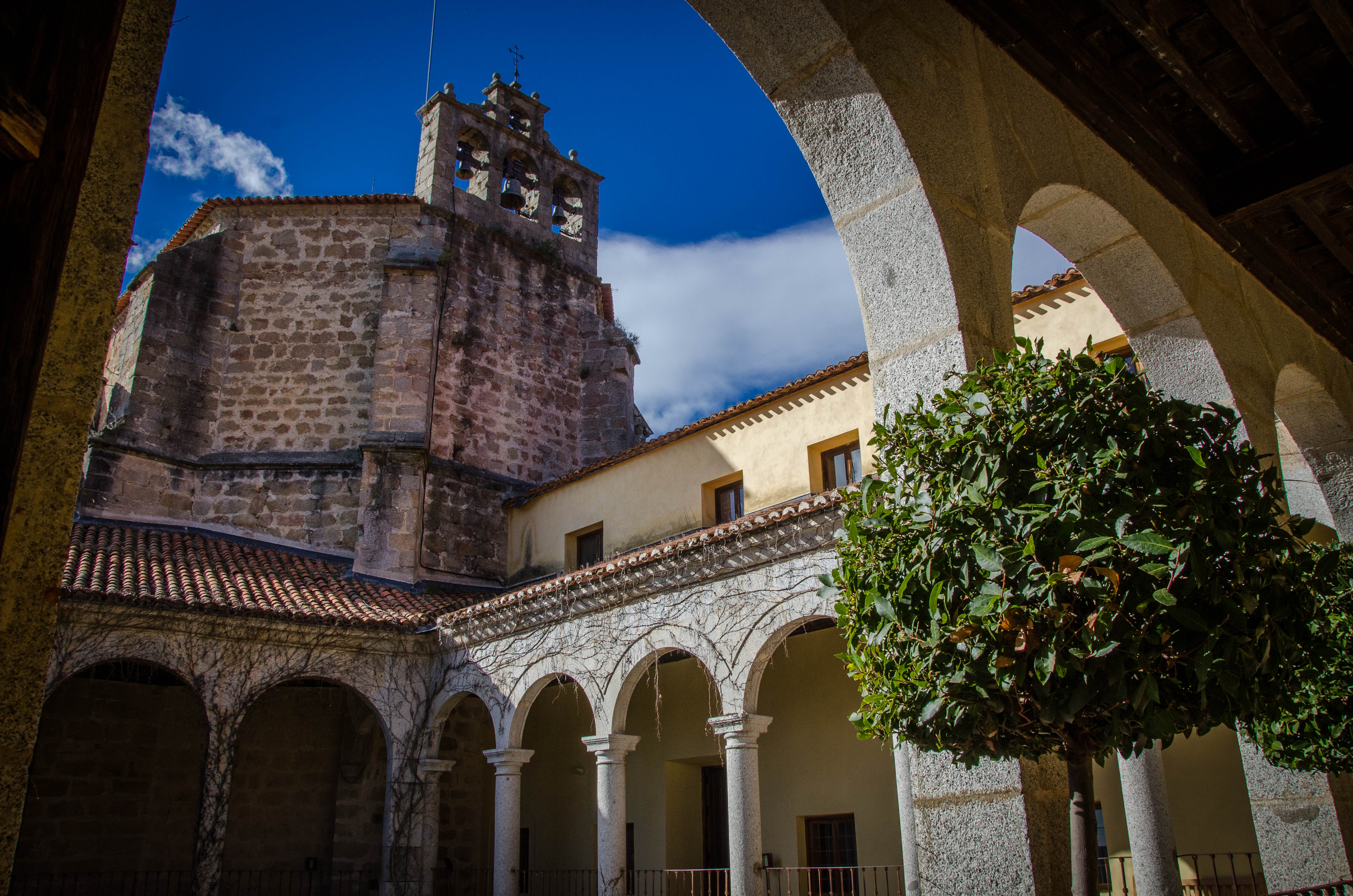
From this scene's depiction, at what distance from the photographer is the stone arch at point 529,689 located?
10.4 meters

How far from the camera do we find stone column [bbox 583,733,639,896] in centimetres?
920

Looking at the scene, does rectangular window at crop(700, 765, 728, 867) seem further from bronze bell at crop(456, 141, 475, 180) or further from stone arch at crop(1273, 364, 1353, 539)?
bronze bell at crop(456, 141, 475, 180)

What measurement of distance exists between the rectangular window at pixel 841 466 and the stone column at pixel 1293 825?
5997 mm

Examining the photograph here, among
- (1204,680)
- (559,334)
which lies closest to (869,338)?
(1204,680)

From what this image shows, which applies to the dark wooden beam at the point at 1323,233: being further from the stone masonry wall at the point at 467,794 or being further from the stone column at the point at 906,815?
the stone masonry wall at the point at 467,794

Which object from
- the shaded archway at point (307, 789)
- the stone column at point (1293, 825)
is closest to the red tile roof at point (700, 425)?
the shaded archway at point (307, 789)

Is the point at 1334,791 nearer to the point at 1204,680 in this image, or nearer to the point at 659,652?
the point at 1204,680

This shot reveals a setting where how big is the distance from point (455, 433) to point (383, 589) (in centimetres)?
302

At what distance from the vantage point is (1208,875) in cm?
842

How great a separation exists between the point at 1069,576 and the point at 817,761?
9.62 metres

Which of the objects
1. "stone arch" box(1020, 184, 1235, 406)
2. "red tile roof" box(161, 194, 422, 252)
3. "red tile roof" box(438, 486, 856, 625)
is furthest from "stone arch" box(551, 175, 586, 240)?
"stone arch" box(1020, 184, 1235, 406)

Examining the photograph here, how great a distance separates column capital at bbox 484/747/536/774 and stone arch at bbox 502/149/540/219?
10257mm

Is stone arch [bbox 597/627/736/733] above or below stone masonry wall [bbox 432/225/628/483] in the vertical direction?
below

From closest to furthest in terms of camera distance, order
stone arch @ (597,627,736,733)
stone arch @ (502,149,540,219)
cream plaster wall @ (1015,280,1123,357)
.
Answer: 1. cream plaster wall @ (1015,280,1123,357)
2. stone arch @ (597,627,736,733)
3. stone arch @ (502,149,540,219)
